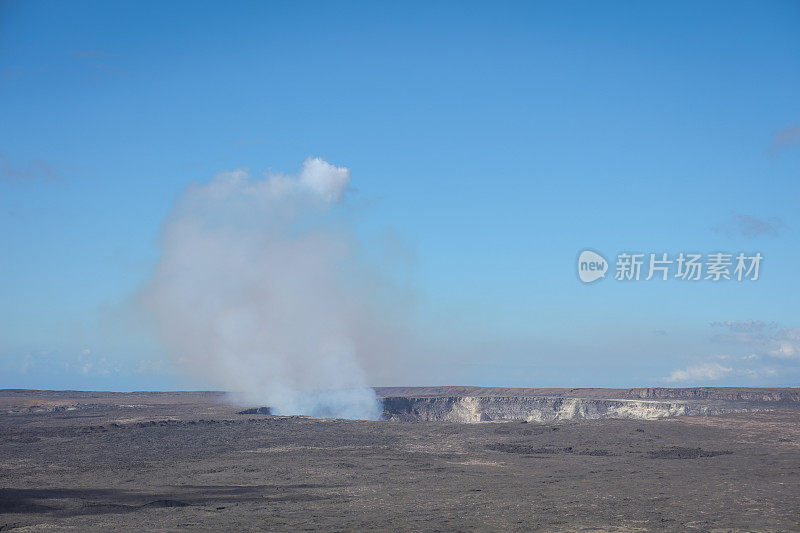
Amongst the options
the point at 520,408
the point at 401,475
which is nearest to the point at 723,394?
the point at 520,408

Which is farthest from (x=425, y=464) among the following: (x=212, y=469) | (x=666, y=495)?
(x=666, y=495)

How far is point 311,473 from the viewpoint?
23.7m

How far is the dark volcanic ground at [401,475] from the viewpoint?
16.4 meters

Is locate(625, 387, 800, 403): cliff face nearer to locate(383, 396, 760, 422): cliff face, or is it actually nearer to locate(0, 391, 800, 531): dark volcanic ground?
locate(383, 396, 760, 422): cliff face

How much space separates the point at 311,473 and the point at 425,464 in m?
4.69

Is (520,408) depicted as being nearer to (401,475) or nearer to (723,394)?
(723,394)

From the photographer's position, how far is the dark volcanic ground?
16.4 m

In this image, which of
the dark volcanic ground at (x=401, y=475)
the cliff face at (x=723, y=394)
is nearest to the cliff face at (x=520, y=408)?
the cliff face at (x=723, y=394)

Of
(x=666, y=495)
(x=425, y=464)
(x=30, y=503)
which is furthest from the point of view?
(x=425, y=464)

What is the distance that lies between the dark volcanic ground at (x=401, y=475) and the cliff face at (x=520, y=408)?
559 inches

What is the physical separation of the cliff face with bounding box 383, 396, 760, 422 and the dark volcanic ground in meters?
14.2

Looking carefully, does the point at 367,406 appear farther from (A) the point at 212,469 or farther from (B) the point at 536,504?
(B) the point at 536,504

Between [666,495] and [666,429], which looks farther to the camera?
[666,429]

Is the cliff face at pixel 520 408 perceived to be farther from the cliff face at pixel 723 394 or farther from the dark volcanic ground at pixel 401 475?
the dark volcanic ground at pixel 401 475
